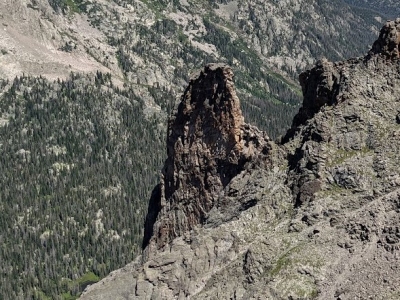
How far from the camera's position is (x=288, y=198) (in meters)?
79.5

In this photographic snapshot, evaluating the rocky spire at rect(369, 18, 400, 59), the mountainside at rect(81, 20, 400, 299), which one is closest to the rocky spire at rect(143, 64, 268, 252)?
the mountainside at rect(81, 20, 400, 299)

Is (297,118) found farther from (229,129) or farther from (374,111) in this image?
(374,111)

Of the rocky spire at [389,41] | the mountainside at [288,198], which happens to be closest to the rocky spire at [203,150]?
the mountainside at [288,198]

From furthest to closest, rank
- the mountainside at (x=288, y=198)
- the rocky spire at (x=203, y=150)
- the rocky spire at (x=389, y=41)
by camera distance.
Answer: the rocky spire at (x=203, y=150), the rocky spire at (x=389, y=41), the mountainside at (x=288, y=198)

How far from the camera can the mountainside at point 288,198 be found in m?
67.7

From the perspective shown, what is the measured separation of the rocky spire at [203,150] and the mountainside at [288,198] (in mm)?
167

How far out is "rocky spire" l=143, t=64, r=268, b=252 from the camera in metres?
91.6

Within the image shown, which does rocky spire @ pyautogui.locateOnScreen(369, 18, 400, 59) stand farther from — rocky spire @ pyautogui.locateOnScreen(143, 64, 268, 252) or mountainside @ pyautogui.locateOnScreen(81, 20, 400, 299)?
rocky spire @ pyautogui.locateOnScreen(143, 64, 268, 252)

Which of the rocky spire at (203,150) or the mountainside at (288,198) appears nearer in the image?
the mountainside at (288,198)

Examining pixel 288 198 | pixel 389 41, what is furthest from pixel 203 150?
pixel 389 41

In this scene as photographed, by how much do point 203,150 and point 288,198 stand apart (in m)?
19.5

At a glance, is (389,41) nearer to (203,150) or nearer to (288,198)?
(288,198)

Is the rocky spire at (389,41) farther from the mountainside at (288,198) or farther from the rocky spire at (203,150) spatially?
the rocky spire at (203,150)

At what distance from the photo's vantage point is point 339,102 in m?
83.2
